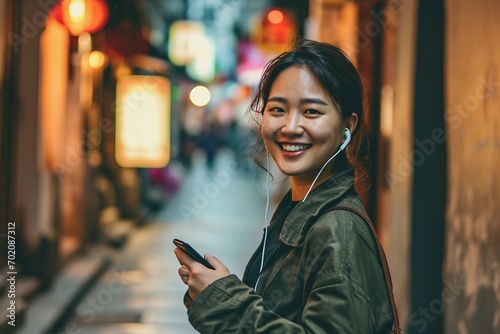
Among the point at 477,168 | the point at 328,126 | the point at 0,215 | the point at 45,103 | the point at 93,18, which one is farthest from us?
the point at 93,18

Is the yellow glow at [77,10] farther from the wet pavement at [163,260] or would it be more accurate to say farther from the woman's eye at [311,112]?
the woman's eye at [311,112]

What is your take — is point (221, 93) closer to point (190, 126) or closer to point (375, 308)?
point (190, 126)

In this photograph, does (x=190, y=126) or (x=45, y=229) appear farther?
(x=190, y=126)

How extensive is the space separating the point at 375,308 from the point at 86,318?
23.6 ft

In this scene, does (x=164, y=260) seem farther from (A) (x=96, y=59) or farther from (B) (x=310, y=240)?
(B) (x=310, y=240)

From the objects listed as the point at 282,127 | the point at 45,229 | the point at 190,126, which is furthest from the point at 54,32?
the point at 190,126

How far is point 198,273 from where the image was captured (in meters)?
2.23

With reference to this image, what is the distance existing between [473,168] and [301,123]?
3.06 m

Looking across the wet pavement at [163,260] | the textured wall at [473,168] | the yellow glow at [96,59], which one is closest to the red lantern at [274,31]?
the wet pavement at [163,260]

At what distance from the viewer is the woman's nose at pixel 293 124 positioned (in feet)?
7.57

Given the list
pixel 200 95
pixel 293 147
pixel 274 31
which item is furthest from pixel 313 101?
pixel 200 95

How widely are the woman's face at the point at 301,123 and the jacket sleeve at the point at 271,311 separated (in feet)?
1.45

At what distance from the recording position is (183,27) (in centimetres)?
2733

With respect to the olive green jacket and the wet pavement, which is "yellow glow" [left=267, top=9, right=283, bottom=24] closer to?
the wet pavement
